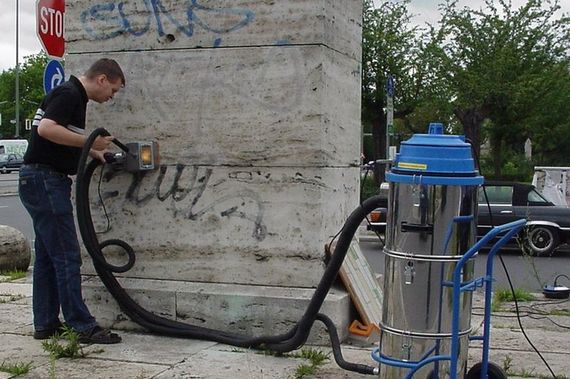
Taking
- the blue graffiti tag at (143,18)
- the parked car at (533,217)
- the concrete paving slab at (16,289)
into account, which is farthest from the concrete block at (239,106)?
the parked car at (533,217)

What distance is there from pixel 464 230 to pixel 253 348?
221 cm

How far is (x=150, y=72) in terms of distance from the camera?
6.09 meters

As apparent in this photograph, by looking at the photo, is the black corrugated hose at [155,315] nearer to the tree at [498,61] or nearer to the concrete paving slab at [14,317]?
the concrete paving slab at [14,317]

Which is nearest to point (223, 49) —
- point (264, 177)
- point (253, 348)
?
point (264, 177)

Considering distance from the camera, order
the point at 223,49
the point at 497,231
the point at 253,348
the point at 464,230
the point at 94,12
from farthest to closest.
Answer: the point at 94,12 → the point at 223,49 → the point at 253,348 → the point at 464,230 → the point at 497,231

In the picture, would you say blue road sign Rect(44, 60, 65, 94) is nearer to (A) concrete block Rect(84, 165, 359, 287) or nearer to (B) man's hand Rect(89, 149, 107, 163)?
(A) concrete block Rect(84, 165, 359, 287)

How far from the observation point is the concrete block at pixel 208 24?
570 centimetres

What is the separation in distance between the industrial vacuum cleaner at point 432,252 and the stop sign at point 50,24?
5100mm

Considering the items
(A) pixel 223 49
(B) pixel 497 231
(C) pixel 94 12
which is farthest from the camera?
(C) pixel 94 12

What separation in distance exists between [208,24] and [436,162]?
2748 mm

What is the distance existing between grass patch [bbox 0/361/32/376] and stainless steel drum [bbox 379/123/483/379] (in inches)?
96.8

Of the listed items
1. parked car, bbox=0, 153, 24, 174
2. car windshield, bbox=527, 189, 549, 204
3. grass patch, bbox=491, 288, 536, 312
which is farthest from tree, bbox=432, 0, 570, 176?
parked car, bbox=0, 153, 24, 174

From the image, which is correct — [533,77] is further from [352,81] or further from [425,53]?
[352,81]

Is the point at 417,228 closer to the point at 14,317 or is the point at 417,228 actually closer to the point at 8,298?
the point at 14,317
